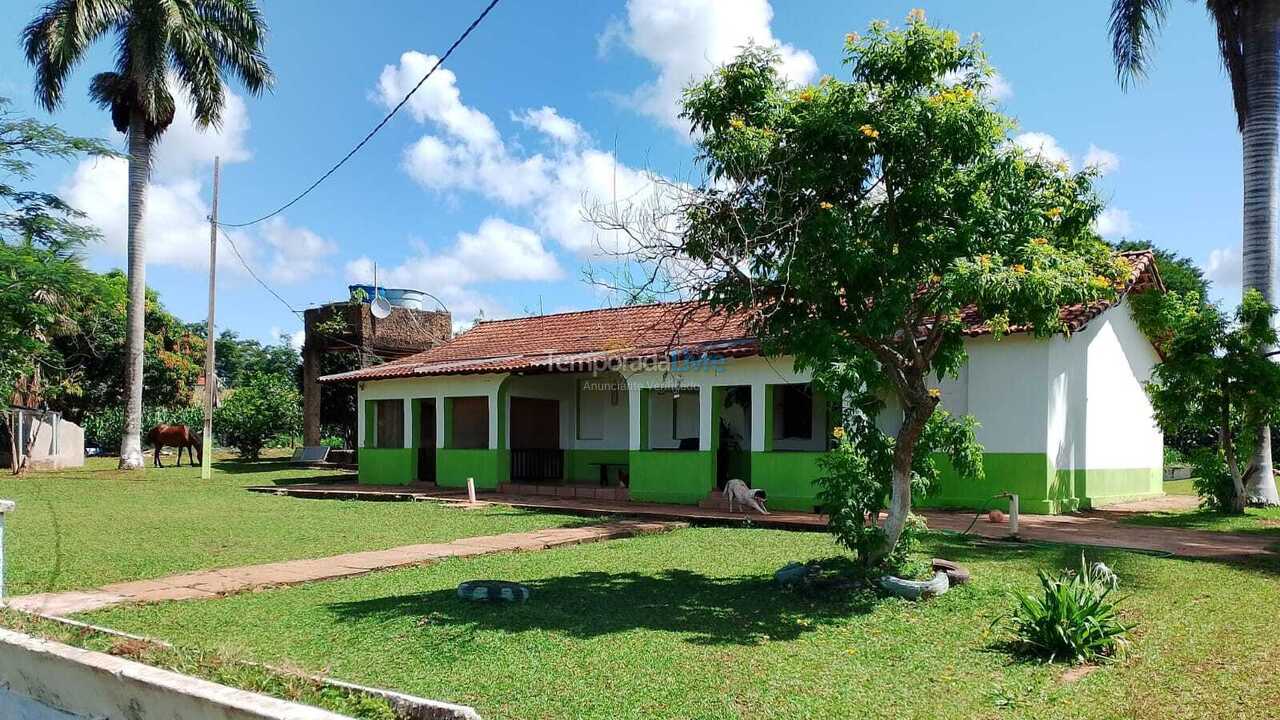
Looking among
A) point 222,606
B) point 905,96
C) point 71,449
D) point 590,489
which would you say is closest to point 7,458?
point 71,449

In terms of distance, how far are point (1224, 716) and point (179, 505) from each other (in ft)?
54.3

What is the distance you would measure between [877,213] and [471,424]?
16.9 meters

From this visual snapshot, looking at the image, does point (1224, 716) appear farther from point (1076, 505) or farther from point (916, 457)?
point (1076, 505)

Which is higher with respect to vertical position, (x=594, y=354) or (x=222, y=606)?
(x=594, y=354)

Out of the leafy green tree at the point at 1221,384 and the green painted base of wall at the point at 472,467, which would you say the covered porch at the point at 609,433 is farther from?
the leafy green tree at the point at 1221,384

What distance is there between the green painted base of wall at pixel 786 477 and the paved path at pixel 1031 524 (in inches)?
30.4

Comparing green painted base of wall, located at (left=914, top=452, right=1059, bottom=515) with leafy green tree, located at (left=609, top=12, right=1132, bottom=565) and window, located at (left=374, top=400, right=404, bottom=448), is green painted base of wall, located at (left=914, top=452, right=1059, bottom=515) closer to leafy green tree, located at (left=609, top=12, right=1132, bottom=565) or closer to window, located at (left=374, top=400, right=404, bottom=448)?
leafy green tree, located at (left=609, top=12, right=1132, bottom=565)

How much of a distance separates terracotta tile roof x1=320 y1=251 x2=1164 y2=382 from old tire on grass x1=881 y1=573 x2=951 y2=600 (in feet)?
20.4

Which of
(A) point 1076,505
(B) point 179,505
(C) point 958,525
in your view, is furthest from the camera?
(B) point 179,505

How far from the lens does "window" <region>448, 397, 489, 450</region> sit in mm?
23078

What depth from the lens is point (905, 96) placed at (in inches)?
297

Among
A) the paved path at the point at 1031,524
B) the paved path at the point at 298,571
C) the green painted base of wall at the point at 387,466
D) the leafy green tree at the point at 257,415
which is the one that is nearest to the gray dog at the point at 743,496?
the paved path at the point at 1031,524

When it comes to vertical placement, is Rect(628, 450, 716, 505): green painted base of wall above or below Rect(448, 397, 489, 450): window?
below

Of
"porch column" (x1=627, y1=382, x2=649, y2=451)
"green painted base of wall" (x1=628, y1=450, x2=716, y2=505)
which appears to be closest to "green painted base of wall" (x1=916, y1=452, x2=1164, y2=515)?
"green painted base of wall" (x1=628, y1=450, x2=716, y2=505)
